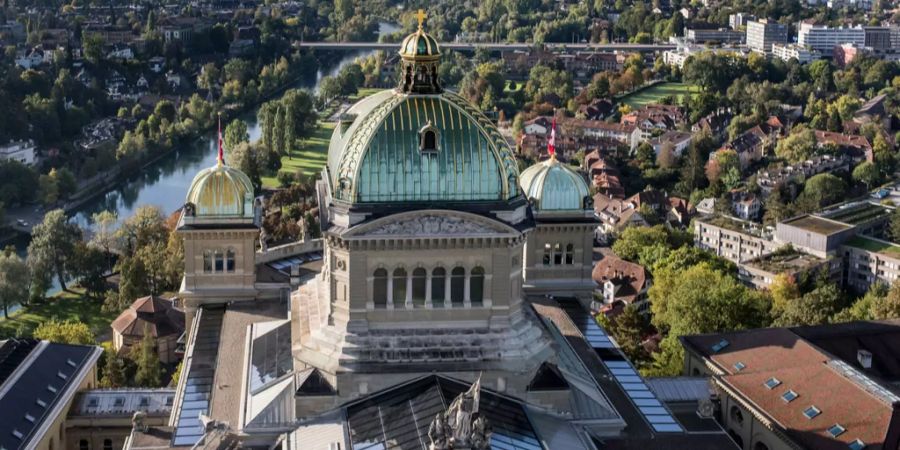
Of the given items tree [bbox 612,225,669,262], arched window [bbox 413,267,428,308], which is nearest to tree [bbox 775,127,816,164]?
tree [bbox 612,225,669,262]

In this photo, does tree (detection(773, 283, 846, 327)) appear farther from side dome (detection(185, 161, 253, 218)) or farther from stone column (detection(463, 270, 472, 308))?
stone column (detection(463, 270, 472, 308))

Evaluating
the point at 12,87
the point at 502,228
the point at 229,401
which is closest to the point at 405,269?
the point at 502,228

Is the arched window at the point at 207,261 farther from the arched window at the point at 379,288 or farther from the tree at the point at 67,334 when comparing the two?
the arched window at the point at 379,288

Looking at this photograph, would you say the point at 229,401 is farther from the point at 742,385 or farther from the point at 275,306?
the point at 742,385

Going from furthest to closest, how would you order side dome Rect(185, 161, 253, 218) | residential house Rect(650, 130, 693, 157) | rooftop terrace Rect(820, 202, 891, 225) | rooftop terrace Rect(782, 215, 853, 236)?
residential house Rect(650, 130, 693, 157)
rooftop terrace Rect(820, 202, 891, 225)
rooftop terrace Rect(782, 215, 853, 236)
side dome Rect(185, 161, 253, 218)

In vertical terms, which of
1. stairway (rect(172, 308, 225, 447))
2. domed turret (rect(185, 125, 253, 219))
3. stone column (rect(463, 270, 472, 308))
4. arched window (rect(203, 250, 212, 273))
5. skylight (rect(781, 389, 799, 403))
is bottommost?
skylight (rect(781, 389, 799, 403))
